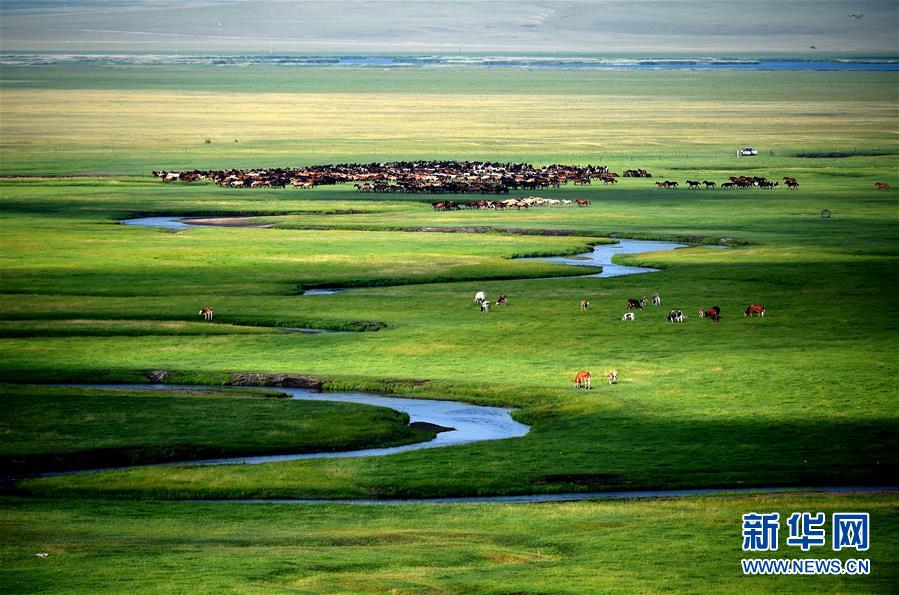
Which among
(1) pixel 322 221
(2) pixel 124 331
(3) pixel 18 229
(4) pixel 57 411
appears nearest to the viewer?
(4) pixel 57 411

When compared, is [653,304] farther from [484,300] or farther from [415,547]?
[415,547]

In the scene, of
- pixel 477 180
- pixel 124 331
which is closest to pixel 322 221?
pixel 477 180

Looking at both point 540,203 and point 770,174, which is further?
point 770,174

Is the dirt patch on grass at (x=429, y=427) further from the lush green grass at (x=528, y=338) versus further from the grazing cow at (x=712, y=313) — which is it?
the grazing cow at (x=712, y=313)

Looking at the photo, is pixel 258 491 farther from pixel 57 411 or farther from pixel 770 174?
pixel 770 174

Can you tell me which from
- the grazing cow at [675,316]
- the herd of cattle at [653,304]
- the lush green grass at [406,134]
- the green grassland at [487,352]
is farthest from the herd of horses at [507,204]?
the grazing cow at [675,316]

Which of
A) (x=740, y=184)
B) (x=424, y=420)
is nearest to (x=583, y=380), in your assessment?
(x=424, y=420)
